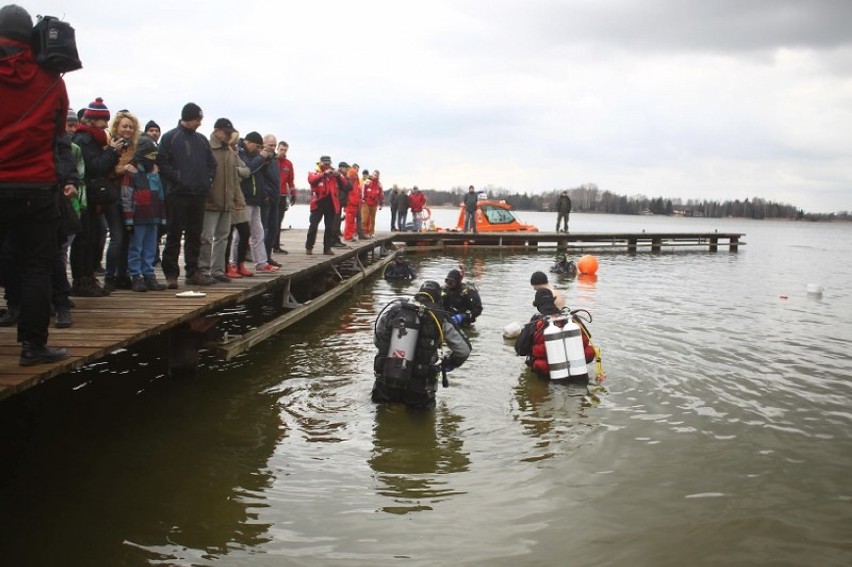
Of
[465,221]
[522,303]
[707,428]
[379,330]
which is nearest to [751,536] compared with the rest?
[707,428]

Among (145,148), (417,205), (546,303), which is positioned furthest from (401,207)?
(145,148)

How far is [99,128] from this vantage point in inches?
271

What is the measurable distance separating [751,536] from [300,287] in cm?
1284

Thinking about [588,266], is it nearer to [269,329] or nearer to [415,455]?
[269,329]

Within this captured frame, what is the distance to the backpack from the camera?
4152mm

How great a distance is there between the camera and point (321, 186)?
13609mm

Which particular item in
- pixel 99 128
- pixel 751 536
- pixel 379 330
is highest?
pixel 99 128

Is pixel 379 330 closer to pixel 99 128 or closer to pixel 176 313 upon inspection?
pixel 176 313

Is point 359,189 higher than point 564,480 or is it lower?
higher

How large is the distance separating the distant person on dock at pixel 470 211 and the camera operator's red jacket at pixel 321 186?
60.7ft

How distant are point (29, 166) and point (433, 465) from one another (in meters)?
3.79

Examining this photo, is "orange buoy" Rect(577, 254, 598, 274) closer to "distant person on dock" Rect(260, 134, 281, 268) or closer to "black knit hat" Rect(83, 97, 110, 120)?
"distant person on dock" Rect(260, 134, 281, 268)

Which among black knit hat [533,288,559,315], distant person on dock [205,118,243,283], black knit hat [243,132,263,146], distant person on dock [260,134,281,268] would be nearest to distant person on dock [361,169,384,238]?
distant person on dock [260,134,281,268]

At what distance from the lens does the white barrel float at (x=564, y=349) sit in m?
7.90
